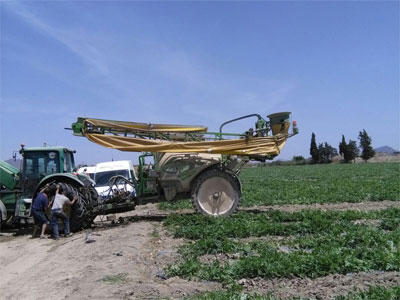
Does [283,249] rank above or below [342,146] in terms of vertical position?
below

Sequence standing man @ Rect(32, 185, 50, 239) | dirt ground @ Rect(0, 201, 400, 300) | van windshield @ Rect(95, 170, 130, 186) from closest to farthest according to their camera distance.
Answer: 1. dirt ground @ Rect(0, 201, 400, 300)
2. standing man @ Rect(32, 185, 50, 239)
3. van windshield @ Rect(95, 170, 130, 186)

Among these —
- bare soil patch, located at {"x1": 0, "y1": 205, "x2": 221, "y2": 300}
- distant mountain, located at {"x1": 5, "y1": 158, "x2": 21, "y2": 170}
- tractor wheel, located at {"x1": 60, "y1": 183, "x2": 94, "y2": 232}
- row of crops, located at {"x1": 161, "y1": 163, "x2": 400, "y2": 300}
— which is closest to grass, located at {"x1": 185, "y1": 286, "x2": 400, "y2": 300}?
row of crops, located at {"x1": 161, "y1": 163, "x2": 400, "y2": 300}

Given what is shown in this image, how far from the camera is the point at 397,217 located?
10.9 m

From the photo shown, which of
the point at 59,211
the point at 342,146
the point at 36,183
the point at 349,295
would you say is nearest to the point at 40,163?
the point at 36,183

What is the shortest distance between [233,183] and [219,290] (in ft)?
22.9

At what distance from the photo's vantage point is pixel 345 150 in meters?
91.0

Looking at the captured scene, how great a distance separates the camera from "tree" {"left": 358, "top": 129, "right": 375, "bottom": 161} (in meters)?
91.7

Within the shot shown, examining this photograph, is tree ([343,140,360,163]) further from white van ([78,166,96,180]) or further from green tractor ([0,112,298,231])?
green tractor ([0,112,298,231])

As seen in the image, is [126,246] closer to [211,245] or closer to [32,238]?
[211,245]

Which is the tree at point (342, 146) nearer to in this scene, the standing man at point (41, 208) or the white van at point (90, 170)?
the white van at point (90, 170)

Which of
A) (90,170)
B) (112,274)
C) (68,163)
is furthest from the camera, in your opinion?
(90,170)

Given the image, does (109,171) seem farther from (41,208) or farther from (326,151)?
(326,151)

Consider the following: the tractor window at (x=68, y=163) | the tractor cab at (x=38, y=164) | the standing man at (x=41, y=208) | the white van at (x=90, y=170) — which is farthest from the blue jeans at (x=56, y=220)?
the white van at (x=90, y=170)

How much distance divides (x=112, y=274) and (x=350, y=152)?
91.0 meters
